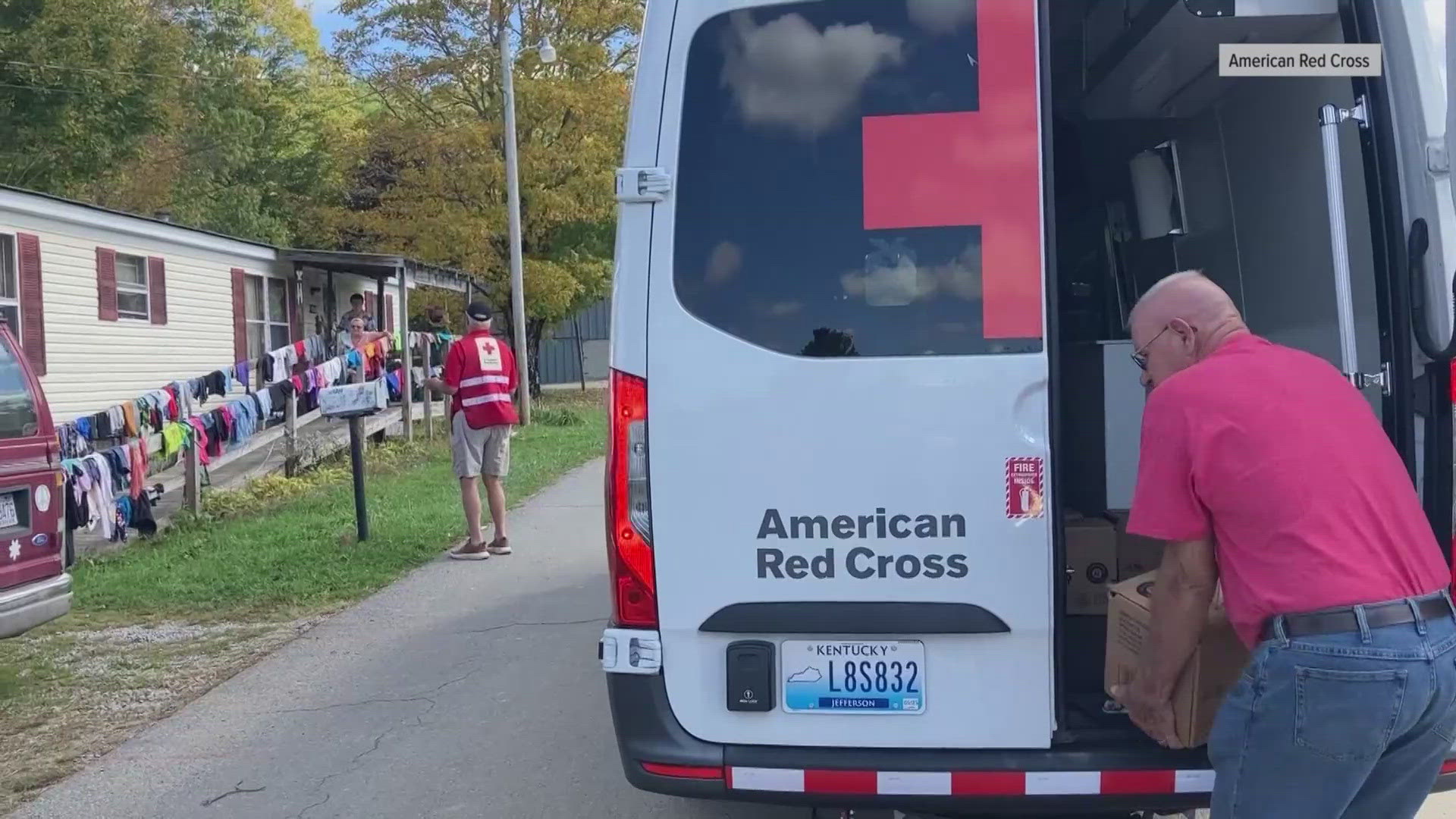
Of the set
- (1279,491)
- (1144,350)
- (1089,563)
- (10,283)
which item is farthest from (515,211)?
(1279,491)

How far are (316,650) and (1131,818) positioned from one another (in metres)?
4.71

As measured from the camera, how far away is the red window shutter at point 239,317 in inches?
713

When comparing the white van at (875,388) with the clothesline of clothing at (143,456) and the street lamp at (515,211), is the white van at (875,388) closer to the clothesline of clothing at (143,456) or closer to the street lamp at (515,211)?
the clothesline of clothing at (143,456)

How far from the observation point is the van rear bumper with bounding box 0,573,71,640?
5520 millimetres

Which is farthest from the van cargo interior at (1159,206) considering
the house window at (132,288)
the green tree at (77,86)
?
the green tree at (77,86)

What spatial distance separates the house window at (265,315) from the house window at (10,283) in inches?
213

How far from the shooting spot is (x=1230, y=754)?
2424 millimetres

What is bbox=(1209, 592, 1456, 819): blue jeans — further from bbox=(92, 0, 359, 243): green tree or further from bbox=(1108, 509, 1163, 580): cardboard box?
bbox=(92, 0, 359, 243): green tree

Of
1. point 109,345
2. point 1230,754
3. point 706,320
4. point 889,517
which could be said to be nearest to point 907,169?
point 706,320

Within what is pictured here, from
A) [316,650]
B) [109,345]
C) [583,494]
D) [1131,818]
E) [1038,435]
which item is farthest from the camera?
[109,345]

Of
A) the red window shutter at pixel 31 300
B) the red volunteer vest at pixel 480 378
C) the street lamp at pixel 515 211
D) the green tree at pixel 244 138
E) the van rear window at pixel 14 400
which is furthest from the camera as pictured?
the green tree at pixel 244 138

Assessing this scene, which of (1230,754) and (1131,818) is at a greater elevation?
(1230,754)

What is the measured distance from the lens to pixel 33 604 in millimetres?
5676

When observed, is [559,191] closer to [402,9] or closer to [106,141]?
[402,9]
